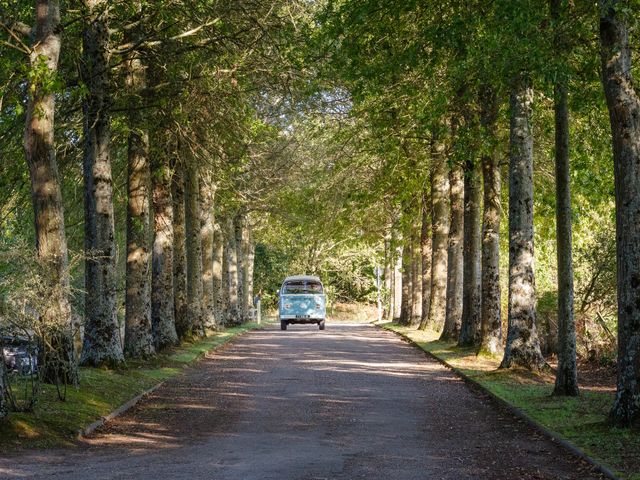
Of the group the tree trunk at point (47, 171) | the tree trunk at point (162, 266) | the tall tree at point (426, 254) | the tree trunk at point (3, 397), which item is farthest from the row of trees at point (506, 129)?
the tree trunk at point (3, 397)

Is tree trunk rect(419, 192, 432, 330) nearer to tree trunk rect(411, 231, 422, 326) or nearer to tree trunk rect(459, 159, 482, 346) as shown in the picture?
tree trunk rect(411, 231, 422, 326)

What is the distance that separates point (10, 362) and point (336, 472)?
1450cm

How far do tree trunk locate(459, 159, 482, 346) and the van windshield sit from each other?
22.9 meters

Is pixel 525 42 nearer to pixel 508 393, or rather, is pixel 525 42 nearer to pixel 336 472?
pixel 508 393

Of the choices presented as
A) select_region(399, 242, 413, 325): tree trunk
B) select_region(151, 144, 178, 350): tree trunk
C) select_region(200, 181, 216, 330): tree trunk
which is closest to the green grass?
select_region(151, 144, 178, 350): tree trunk

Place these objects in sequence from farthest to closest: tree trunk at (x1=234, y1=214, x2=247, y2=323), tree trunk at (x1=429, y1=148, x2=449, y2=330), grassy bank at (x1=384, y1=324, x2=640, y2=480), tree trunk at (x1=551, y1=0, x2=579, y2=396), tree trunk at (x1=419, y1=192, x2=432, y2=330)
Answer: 1. tree trunk at (x1=234, y1=214, x2=247, y2=323)
2. tree trunk at (x1=419, y1=192, x2=432, y2=330)
3. tree trunk at (x1=429, y1=148, x2=449, y2=330)
4. tree trunk at (x1=551, y1=0, x2=579, y2=396)
5. grassy bank at (x1=384, y1=324, x2=640, y2=480)

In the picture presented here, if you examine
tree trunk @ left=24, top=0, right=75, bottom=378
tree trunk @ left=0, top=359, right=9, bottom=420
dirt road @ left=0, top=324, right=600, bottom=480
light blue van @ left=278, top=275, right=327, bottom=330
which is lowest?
dirt road @ left=0, top=324, right=600, bottom=480

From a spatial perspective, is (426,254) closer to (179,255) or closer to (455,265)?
(455,265)

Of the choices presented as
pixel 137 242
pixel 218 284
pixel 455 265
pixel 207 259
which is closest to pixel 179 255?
pixel 137 242

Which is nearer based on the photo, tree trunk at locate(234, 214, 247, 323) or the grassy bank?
the grassy bank

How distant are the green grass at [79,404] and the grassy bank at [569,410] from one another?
6231 millimetres

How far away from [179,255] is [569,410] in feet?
61.2

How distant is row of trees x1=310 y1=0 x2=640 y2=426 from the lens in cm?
1285

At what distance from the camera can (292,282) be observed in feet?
167
